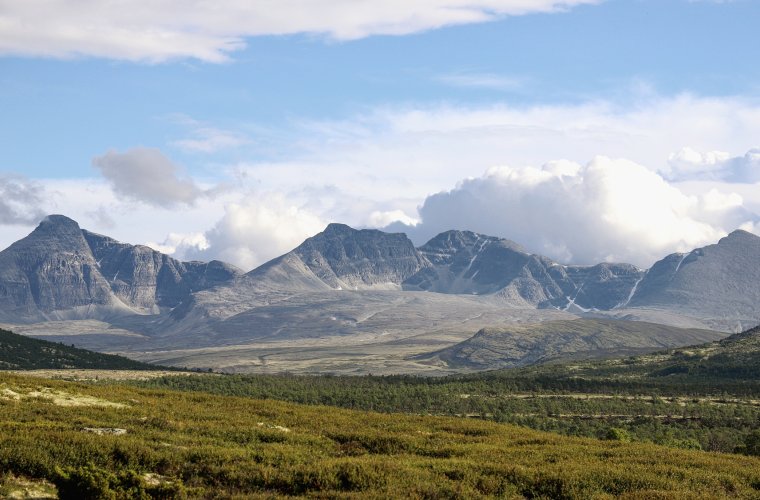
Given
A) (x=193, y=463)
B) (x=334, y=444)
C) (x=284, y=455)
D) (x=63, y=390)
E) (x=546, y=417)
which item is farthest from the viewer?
(x=546, y=417)

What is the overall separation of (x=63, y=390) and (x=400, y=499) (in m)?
36.9

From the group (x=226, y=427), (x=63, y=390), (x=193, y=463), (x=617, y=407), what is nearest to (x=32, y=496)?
(x=193, y=463)

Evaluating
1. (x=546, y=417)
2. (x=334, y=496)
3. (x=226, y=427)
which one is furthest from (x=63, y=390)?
(x=546, y=417)

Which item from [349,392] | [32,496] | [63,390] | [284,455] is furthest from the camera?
[349,392]

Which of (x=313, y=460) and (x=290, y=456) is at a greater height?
(x=290, y=456)

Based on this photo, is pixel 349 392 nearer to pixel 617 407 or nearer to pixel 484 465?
pixel 617 407

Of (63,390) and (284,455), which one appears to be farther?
(63,390)

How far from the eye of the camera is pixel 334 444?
4184cm

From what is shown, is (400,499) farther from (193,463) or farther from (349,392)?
(349,392)

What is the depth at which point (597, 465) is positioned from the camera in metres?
38.1

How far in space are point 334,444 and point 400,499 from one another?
44.8ft

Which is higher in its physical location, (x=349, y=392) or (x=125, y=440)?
(x=125, y=440)

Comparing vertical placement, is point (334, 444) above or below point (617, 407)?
above

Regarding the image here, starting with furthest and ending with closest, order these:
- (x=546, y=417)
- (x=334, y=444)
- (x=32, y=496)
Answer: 1. (x=546, y=417)
2. (x=334, y=444)
3. (x=32, y=496)
